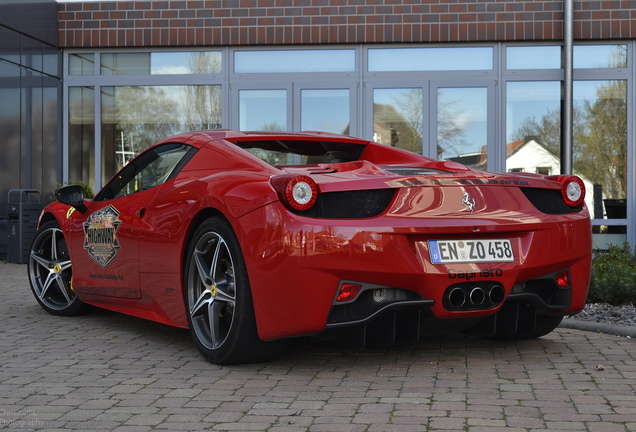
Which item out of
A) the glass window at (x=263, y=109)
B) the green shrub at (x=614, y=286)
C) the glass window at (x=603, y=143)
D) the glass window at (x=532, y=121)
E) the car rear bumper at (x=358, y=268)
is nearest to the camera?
the car rear bumper at (x=358, y=268)

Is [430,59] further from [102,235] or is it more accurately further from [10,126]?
[102,235]

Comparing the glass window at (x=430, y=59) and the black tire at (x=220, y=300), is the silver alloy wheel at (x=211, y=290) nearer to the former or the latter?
the black tire at (x=220, y=300)

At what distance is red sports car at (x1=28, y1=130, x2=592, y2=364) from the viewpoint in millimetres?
3789

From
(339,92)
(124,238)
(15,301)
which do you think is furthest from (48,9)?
A: (124,238)

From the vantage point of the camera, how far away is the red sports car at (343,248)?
3.79m

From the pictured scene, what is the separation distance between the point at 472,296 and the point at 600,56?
36.7 feet

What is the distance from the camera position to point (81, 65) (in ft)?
48.8

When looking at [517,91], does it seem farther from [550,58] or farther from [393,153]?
[393,153]

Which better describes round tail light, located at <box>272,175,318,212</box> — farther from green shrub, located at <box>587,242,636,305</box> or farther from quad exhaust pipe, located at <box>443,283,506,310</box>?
green shrub, located at <box>587,242,636,305</box>

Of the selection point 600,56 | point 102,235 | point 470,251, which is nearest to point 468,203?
point 470,251

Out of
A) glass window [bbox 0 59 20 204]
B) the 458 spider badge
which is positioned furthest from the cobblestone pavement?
glass window [bbox 0 59 20 204]

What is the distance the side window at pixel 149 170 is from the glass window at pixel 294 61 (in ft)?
29.2

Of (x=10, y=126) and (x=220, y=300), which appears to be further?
(x=10, y=126)

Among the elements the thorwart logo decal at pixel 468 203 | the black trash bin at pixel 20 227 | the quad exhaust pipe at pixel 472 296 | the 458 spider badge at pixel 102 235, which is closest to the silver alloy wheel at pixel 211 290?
the 458 spider badge at pixel 102 235
